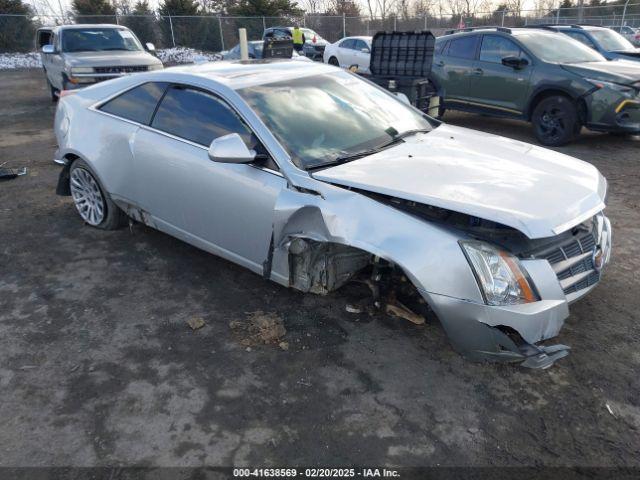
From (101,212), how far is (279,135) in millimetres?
2374

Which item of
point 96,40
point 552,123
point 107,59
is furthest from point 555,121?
point 96,40

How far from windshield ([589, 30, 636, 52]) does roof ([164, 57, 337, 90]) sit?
9.04m

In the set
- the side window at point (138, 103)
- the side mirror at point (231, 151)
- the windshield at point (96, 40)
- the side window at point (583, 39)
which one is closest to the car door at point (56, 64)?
the windshield at point (96, 40)

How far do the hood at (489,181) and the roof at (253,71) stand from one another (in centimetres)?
104

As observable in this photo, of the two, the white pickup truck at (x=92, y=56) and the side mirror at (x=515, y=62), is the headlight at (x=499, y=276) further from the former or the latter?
the white pickup truck at (x=92, y=56)

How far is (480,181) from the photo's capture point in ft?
9.53

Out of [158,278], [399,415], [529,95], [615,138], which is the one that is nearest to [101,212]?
[158,278]

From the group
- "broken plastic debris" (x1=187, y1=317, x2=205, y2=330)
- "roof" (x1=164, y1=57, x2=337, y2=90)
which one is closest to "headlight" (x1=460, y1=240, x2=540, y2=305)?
"broken plastic debris" (x1=187, y1=317, x2=205, y2=330)

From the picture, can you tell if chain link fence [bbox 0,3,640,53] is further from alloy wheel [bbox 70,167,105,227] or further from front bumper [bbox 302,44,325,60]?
alloy wheel [bbox 70,167,105,227]

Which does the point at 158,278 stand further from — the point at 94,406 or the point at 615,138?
the point at 615,138

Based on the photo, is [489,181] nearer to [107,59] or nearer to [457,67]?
[457,67]

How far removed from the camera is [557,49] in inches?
314

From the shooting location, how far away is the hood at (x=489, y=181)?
2578mm

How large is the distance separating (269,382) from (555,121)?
676cm
